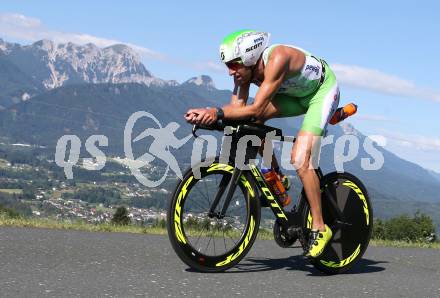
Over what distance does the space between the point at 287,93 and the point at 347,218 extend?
4.88 feet

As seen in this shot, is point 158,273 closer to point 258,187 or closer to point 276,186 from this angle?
point 258,187

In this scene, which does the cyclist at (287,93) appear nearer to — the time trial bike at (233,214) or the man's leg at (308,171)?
the man's leg at (308,171)

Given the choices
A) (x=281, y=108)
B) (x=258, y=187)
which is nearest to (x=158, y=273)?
(x=258, y=187)

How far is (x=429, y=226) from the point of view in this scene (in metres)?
52.7

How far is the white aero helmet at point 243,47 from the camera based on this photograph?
546cm

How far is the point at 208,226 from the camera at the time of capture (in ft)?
19.0

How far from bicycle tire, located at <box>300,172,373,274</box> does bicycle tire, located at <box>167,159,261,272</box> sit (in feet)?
2.17

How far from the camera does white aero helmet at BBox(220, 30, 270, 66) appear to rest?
17.9ft

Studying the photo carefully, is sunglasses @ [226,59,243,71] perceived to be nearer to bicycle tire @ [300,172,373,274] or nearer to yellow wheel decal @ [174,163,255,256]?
yellow wheel decal @ [174,163,255,256]

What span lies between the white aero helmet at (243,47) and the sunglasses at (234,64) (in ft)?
0.13

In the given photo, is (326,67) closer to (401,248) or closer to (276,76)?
(276,76)

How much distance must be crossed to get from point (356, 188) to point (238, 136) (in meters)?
1.55

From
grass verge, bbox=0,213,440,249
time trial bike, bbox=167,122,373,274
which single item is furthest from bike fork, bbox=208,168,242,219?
grass verge, bbox=0,213,440,249

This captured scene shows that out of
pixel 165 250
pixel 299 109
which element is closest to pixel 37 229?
pixel 165 250
